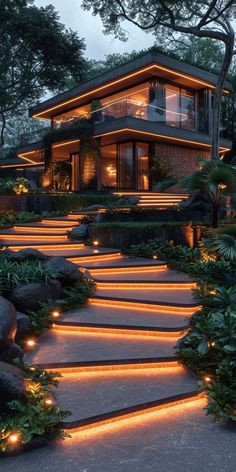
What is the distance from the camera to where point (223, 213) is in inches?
516

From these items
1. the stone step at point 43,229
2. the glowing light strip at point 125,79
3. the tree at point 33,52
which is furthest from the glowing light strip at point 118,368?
the tree at point 33,52

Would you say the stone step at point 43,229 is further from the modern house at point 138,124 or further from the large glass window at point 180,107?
the large glass window at point 180,107

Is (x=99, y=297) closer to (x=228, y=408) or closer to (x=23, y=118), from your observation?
(x=228, y=408)

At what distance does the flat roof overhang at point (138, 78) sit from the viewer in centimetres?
1923

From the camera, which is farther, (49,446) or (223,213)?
(223,213)

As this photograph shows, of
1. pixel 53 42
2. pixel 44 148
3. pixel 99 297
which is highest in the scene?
pixel 53 42

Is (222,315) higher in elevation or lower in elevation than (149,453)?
higher

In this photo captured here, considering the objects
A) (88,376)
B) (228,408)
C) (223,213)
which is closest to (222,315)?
(228,408)

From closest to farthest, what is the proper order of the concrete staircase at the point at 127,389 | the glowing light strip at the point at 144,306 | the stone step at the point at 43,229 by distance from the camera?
1. the concrete staircase at the point at 127,389
2. the glowing light strip at the point at 144,306
3. the stone step at the point at 43,229

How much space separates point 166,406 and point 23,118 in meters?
63.9

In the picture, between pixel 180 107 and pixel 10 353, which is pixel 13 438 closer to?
pixel 10 353

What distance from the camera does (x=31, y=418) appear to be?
3100 millimetres

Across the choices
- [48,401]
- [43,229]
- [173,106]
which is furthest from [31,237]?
[173,106]

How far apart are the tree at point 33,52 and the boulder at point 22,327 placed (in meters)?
23.2
